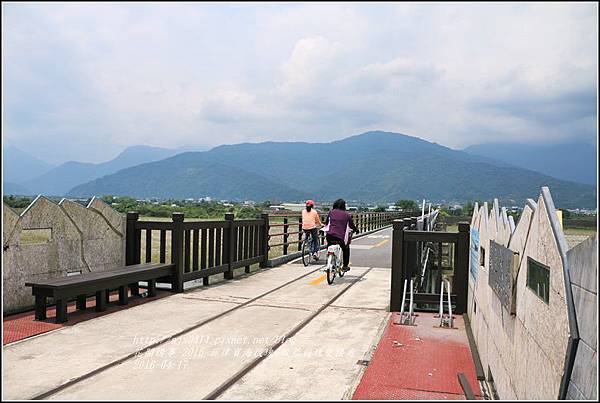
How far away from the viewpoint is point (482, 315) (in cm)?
594

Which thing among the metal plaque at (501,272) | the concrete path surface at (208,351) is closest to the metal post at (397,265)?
the concrete path surface at (208,351)

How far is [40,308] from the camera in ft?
23.1

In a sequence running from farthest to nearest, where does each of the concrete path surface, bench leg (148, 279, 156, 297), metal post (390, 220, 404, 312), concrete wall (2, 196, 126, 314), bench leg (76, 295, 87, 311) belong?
bench leg (148, 279, 156, 297) → metal post (390, 220, 404, 312) → bench leg (76, 295, 87, 311) → concrete wall (2, 196, 126, 314) → the concrete path surface

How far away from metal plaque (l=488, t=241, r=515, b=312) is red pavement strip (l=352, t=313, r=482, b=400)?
3.33ft

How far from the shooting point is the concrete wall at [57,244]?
24.1ft

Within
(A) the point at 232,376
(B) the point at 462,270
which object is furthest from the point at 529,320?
(B) the point at 462,270

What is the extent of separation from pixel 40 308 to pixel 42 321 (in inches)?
6.8

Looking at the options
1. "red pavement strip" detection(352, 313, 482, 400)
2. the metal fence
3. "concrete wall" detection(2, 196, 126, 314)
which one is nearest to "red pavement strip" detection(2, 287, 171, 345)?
"concrete wall" detection(2, 196, 126, 314)

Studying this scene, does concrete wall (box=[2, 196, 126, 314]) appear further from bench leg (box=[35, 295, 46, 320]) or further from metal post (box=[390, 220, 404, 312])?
metal post (box=[390, 220, 404, 312])

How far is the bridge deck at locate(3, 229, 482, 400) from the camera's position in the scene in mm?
4648

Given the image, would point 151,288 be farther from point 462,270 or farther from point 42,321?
point 462,270

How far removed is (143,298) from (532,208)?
23.2ft

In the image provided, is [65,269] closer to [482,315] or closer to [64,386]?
[64,386]

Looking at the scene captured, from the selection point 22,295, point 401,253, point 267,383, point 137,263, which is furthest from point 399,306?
point 22,295
